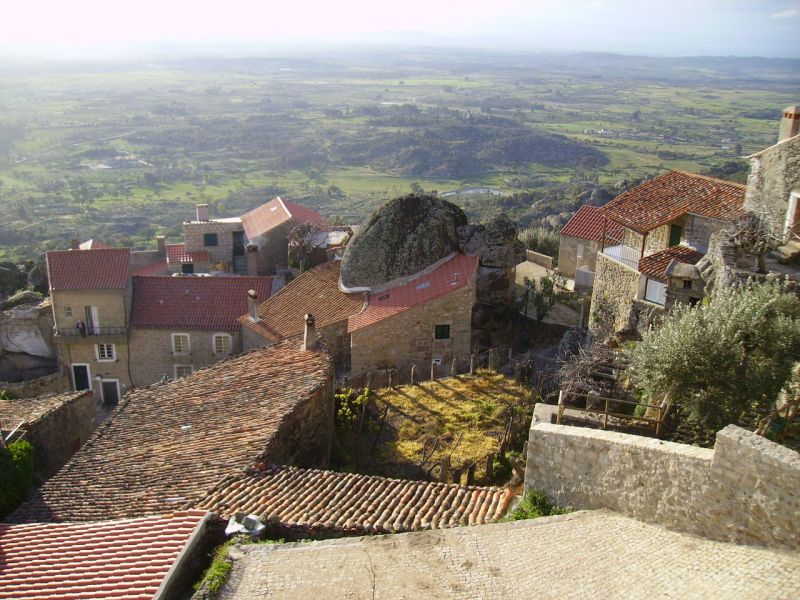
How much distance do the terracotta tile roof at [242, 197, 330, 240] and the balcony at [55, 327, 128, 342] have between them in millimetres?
9102

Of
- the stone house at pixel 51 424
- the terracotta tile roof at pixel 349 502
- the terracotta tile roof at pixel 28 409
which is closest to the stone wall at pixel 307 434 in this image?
the terracotta tile roof at pixel 349 502

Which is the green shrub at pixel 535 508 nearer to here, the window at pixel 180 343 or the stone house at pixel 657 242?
the stone house at pixel 657 242

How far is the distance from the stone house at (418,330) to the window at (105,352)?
11.8 meters

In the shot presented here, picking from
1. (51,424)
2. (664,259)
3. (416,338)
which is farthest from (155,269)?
(664,259)

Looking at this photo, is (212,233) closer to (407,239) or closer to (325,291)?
(325,291)

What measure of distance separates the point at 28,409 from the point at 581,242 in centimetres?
2589

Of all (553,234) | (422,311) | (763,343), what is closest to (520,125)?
(553,234)

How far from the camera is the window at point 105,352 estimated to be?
32.2 meters

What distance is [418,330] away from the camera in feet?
86.4

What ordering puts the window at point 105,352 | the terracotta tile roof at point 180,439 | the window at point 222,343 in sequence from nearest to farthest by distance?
the terracotta tile roof at point 180,439
the window at point 222,343
the window at point 105,352

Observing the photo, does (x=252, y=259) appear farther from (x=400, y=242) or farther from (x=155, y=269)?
(x=400, y=242)

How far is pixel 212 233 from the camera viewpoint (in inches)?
1629

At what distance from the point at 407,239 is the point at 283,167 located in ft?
400

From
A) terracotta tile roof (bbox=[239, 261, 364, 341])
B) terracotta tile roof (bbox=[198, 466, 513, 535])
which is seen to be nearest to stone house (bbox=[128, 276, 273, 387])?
terracotta tile roof (bbox=[239, 261, 364, 341])
